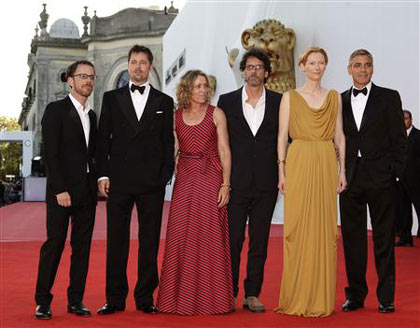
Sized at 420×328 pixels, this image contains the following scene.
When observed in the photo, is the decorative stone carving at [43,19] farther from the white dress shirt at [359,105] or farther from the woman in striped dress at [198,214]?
the white dress shirt at [359,105]

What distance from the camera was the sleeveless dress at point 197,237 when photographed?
4.01 m

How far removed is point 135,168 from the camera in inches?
159

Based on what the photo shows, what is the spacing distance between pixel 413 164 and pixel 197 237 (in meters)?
4.85

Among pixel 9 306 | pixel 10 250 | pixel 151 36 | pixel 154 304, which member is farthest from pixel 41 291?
pixel 151 36

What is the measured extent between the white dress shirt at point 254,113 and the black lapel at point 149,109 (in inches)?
21.7

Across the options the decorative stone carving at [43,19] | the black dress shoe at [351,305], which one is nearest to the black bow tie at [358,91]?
the black dress shoe at [351,305]

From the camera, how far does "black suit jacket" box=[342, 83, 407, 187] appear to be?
415cm

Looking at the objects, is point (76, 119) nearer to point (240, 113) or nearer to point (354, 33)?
point (240, 113)

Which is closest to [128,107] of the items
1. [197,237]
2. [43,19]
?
[197,237]

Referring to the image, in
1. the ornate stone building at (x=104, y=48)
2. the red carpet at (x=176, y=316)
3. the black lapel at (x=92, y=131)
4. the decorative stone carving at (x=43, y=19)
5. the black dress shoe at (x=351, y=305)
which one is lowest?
the red carpet at (x=176, y=316)

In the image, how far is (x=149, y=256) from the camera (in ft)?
13.5

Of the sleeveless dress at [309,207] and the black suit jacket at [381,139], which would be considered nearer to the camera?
the sleeveless dress at [309,207]

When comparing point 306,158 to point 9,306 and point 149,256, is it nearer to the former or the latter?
point 149,256

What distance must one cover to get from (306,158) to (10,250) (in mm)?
4930
